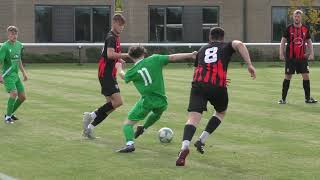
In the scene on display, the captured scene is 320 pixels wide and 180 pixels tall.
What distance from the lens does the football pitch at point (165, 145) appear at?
8844mm

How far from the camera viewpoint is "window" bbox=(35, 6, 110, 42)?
1774 inches

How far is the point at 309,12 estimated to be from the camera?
146 feet

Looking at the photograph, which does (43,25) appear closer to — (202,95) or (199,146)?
(199,146)

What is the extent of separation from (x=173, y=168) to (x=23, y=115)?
694cm

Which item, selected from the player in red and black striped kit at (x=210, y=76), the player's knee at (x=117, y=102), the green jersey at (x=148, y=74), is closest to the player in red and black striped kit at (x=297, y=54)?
the player's knee at (x=117, y=102)

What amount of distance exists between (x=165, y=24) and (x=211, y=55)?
123 feet

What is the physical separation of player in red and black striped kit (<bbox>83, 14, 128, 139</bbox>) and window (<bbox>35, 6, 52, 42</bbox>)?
3408 centimetres

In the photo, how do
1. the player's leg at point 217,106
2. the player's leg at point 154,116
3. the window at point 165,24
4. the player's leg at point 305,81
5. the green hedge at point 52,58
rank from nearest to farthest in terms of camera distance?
the player's leg at point 217,106 → the player's leg at point 154,116 → the player's leg at point 305,81 → the green hedge at point 52,58 → the window at point 165,24

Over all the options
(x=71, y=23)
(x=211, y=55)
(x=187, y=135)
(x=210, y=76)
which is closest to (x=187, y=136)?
(x=187, y=135)

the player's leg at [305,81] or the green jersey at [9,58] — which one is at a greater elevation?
the green jersey at [9,58]

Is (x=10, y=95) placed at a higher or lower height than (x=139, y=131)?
higher

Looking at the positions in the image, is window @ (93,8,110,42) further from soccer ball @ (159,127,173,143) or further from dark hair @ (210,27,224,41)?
dark hair @ (210,27,224,41)

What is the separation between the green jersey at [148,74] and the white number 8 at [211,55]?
87 centimetres

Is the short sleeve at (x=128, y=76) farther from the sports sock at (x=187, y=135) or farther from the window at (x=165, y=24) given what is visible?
the window at (x=165, y=24)
